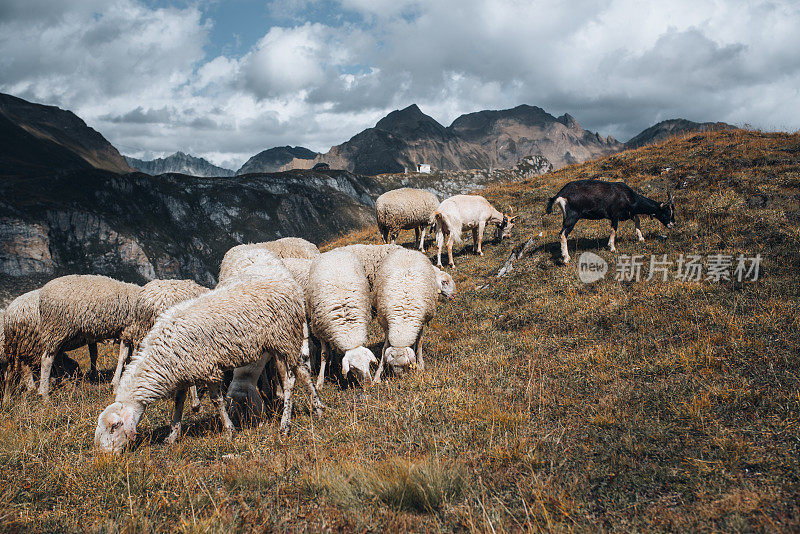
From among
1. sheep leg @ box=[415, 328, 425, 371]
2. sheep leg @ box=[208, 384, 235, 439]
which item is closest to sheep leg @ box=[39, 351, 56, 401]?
sheep leg @ box=[208, 384, 235, 439]

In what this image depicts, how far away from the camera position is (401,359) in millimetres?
8148

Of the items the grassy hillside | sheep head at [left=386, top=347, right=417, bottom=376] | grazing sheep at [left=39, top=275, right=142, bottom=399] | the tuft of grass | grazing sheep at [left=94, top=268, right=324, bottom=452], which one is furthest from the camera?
grazing sheep at [left=39, top=275, right=142, bottom=399]

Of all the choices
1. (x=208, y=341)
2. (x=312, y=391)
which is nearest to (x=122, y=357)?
(x=208, y=341)

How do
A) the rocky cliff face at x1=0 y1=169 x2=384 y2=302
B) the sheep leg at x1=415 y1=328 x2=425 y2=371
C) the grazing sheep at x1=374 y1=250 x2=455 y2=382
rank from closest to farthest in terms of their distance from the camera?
the grazing sheep at x1=374 y1=250 x2=455 y2=382 → the sheep leg at x1=415 y1=328 x2=425 y2=371 → the rocky cliff face at x1=0 y1=169 x2=384 y2=302

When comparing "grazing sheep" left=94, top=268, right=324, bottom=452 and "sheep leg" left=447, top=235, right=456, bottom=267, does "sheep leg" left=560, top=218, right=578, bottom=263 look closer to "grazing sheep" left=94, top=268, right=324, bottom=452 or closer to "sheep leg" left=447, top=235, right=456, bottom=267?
"sheep leg" left=447, top=235, right=456, bottom=267

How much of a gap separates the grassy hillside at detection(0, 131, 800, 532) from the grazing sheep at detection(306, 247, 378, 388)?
794mm

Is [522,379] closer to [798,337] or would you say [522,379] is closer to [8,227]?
[798,337]

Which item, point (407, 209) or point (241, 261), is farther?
point (407, 209)

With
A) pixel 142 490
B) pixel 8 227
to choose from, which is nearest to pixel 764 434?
pixel 142 490

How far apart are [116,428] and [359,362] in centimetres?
401

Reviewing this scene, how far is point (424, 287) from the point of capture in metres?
9.45

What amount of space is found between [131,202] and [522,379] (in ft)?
718

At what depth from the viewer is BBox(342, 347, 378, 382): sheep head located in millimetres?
7695

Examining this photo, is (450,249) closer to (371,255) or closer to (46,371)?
(371,255)
